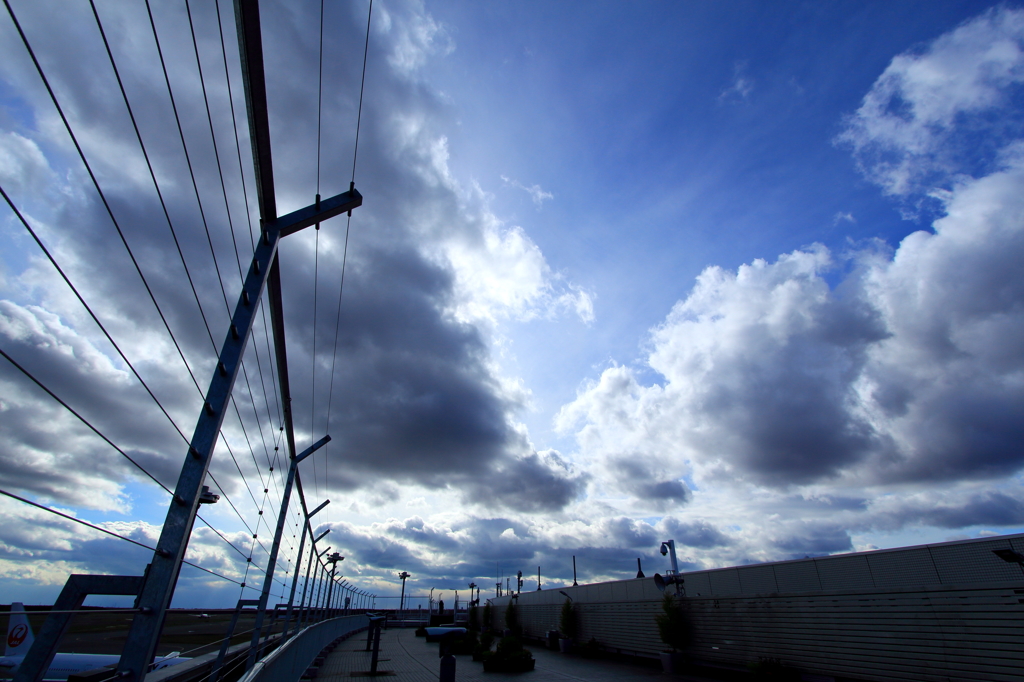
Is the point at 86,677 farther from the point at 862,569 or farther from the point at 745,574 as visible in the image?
the point at 745,574

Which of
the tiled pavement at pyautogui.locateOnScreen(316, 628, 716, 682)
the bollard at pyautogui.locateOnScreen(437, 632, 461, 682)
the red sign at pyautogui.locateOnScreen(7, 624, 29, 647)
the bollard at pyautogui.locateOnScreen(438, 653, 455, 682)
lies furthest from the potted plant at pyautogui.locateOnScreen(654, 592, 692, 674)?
the red sign at pyautogui.locateOnScreen(7, 624, 29, 647)

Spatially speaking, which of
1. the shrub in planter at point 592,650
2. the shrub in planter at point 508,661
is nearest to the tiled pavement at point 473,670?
the shrub in planter at point 508,661

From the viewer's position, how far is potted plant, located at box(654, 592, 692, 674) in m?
16.5

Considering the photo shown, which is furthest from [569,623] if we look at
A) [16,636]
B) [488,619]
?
[16,636]

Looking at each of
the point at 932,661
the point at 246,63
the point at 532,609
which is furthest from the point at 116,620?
the point at 532,609

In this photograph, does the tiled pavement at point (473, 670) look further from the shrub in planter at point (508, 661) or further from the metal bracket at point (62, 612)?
the metal bracket at point (62, 612)

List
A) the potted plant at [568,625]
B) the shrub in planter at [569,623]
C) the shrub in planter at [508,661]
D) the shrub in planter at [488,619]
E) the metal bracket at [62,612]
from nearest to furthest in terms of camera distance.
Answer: the metal bracket at [62,612] → the shrub in planter at [508,661] → the potted plant at [568,625] → the shrub in planter at [569,623] → the shrub in planter at [488,619]

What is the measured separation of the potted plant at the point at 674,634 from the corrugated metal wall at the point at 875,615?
41 centimetres

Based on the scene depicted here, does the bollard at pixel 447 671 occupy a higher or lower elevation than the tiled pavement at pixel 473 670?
higher

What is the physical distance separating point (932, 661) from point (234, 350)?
14533 mm

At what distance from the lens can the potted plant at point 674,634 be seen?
16.5 m

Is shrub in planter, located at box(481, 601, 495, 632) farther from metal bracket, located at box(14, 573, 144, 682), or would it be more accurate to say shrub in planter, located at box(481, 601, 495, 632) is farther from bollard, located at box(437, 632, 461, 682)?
metal bracket, located at box(14, 573, 144, 682)

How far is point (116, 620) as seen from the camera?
3102mm

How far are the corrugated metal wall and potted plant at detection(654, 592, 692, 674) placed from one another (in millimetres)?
405
